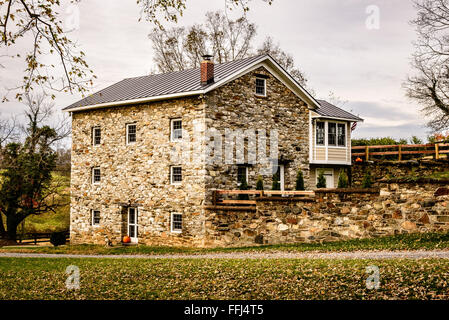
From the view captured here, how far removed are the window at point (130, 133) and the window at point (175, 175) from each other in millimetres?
3160

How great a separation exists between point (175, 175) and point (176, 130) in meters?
2.05

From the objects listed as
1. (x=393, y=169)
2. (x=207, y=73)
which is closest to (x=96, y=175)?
(x=207, y=73)

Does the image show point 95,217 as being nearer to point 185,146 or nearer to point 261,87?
point 185,146

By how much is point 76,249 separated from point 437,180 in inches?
631

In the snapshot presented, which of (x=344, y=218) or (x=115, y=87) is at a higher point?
(x=115, y=87)

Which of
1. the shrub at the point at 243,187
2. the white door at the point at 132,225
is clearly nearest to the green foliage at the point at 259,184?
the shrub at the point at 243,187

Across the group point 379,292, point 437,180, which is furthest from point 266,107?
point 379,292

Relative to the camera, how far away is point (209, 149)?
2138 centimetres

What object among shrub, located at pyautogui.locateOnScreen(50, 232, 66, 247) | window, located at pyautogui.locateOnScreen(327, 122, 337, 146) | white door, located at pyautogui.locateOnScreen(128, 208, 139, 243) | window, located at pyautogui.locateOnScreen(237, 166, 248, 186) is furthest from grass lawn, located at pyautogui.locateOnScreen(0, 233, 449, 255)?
window, located at pyautogui.locateOnScreen(327, 122, 337, 146)

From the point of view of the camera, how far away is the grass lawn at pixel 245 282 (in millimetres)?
8812

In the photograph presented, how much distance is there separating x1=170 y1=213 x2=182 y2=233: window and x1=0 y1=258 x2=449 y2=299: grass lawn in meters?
9.34

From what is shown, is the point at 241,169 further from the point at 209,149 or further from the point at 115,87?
the point at 115,87

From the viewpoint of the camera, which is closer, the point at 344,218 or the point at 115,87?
the point at 344,218

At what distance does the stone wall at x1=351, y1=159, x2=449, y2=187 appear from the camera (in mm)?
28000
